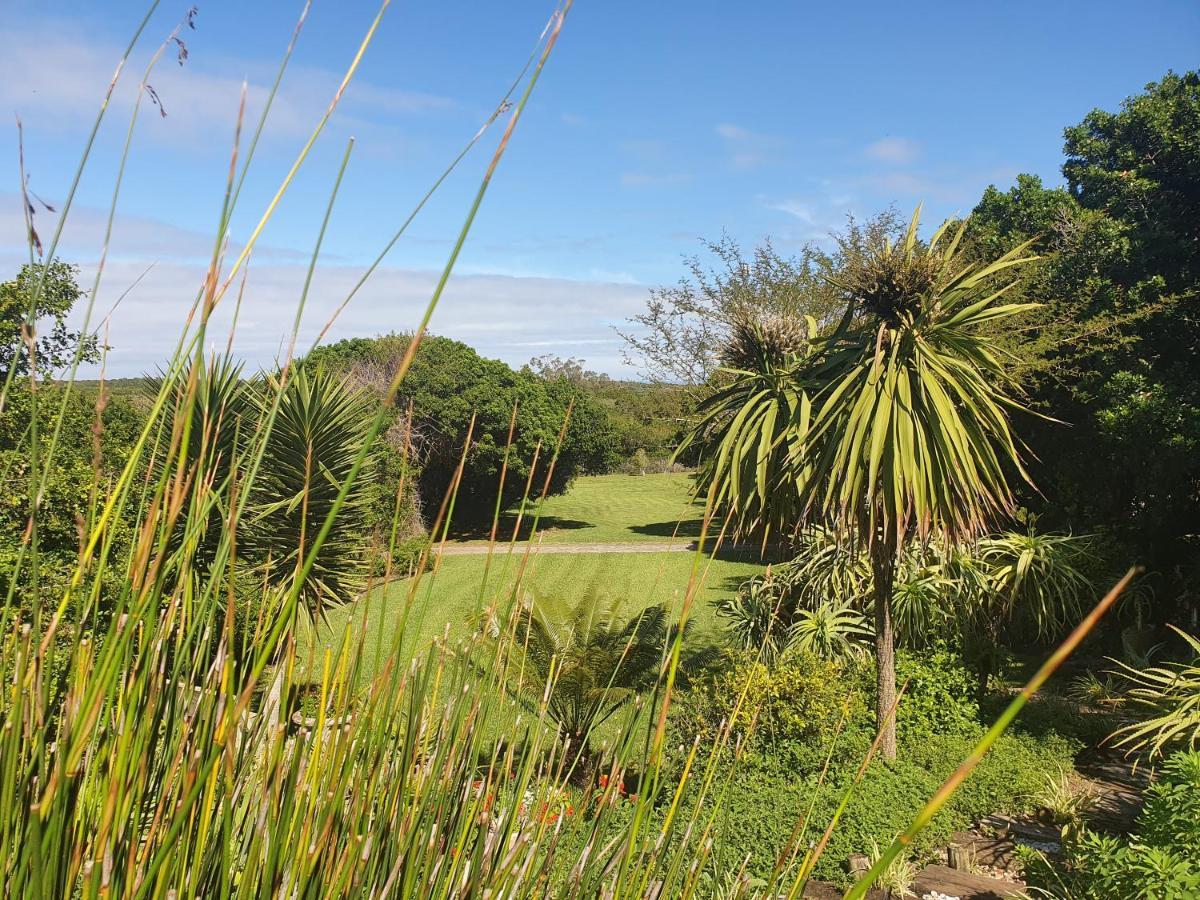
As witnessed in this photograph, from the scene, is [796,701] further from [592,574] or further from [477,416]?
[477,416]

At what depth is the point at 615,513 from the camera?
30078 mm

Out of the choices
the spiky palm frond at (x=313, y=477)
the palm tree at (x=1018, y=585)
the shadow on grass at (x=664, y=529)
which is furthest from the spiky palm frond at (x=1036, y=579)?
the shadow on grass at (x=664, y=529)

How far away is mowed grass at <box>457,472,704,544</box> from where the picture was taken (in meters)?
24.4

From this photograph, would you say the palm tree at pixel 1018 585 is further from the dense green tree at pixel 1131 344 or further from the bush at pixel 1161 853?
the bush at pixel 1161 853

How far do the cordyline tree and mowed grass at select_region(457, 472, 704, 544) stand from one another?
1295cm

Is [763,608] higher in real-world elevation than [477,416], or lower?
lower

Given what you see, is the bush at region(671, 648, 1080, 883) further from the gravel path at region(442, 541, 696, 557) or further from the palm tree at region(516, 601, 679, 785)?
the gravel path at region(442, 541, 696, 557)

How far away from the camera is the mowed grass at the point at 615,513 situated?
24406 millimetres

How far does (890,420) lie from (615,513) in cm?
2406

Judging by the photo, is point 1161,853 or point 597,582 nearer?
point 1161,853

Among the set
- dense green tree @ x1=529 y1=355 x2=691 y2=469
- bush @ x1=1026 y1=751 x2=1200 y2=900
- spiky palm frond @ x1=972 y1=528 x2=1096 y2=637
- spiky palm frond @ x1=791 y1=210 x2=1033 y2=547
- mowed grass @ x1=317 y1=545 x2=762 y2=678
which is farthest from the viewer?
dense green tree @ x1=529 y1=355 x2=691 y2=469

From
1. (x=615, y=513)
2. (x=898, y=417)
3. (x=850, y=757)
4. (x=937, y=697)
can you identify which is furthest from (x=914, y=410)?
(x=615, y=513)

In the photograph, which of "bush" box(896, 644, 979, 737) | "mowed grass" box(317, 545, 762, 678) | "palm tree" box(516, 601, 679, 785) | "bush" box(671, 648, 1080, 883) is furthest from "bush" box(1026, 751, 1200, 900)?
"mowed grass" box(317, 545, 762, 678)

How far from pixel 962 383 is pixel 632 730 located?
6.05 m
